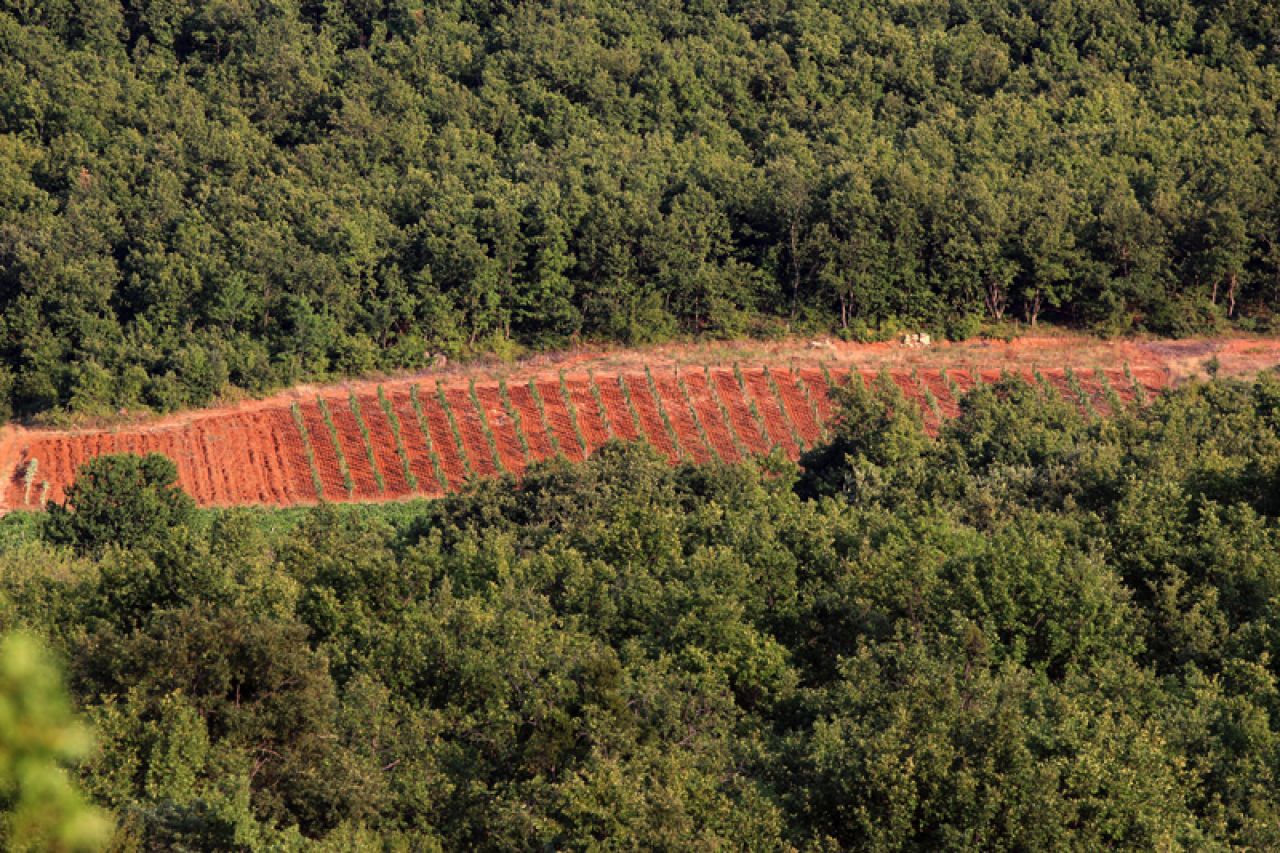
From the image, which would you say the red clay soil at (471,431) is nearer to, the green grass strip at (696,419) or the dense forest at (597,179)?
the dense forest at (597,179)

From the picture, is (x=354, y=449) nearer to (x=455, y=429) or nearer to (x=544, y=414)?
(x=455, y=429)

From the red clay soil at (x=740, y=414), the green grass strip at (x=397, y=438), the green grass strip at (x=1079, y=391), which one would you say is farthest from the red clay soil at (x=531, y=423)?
the green grass strip at (x=1079, y=391)

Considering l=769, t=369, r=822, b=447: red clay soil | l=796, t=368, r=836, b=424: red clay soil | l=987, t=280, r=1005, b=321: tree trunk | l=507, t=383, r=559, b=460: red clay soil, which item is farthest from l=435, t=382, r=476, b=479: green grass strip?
l=987, t=280, r=1005, b=321: tree trunk

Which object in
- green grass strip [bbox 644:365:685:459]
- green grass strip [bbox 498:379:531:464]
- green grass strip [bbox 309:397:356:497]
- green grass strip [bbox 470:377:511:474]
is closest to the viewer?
green grass strip [bbox 309:397:356:497]

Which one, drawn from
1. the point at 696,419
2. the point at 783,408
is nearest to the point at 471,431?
the point at 696,419

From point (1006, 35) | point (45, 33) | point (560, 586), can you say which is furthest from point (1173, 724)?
point (45, 33)

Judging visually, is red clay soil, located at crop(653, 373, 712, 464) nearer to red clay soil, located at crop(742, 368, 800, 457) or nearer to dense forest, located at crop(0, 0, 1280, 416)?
red clay soil, located at crop(742, 368, 800, 457)
